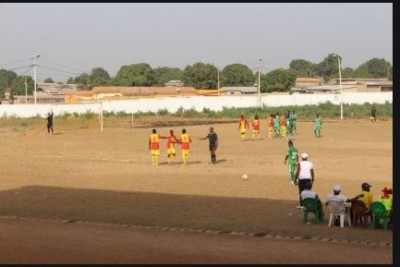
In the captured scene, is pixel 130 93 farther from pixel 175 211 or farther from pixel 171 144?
pixel 175 211

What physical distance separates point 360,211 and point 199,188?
7.37m

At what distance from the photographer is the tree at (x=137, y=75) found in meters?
130

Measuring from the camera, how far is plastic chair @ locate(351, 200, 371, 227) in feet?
44.8

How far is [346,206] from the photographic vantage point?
13.9m

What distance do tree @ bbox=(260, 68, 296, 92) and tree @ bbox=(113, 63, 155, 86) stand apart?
74.8 feet

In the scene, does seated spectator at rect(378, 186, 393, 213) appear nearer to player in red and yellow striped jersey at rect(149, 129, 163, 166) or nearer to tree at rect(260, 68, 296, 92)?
player in red and yellow striped jersey at rect(149, 129, 163, 166)

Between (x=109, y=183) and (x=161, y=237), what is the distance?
9.54 m

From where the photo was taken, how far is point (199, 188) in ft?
66.7

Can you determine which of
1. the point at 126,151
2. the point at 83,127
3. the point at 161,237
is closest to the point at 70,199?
the point at 161,237

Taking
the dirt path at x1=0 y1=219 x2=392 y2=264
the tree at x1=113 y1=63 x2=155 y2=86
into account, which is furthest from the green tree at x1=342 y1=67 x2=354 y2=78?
the dirt path at x1=0 y1=219 x2=392 y2=264

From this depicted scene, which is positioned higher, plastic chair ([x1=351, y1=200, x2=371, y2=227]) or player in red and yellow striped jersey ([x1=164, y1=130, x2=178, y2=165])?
player in red and yellow striped jersey ([x1=164, y1=130, x2=178, y2=165])

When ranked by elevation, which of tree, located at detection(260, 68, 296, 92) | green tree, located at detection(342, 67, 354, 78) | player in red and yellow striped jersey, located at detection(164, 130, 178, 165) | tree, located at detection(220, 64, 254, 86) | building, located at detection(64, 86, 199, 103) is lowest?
player in red and yellow striped jersey, located at detection(164, 130, 178, 165)

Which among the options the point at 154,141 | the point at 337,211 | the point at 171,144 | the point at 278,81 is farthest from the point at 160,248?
the point at 278,81

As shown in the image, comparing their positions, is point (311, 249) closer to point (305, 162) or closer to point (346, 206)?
point (346, 206)
